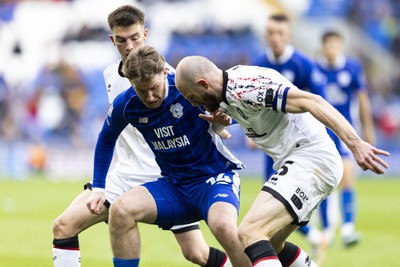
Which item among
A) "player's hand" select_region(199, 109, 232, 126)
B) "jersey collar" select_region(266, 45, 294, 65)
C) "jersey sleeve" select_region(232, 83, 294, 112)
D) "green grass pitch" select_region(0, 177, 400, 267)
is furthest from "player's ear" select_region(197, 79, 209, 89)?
"jersey collar" select_region(266, 45, 294, 65)

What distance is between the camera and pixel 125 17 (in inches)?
274

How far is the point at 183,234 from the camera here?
6.98 m

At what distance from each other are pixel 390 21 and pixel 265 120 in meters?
24.6

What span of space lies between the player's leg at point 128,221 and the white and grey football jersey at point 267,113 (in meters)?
0.97

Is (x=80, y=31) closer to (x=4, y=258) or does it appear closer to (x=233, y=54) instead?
(x=233, y=54)

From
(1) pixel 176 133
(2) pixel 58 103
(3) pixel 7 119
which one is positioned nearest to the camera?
(1) pixel 176 133

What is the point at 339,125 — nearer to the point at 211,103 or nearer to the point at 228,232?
the point at 211,103

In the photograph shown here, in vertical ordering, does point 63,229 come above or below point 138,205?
below

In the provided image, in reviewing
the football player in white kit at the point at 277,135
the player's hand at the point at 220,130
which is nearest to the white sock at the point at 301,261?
the football player in white kit at the point at 277,135

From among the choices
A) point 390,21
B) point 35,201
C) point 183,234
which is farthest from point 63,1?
point 183,234

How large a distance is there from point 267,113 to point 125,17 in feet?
5.98

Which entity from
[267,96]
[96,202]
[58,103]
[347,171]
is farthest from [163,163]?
[58,103]

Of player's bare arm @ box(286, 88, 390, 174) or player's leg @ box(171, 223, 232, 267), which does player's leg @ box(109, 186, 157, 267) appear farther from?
player's bare arm @ box(286, 88, 390, 174)

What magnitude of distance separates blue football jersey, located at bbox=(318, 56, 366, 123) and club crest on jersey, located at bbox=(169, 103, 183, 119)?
18.9 feet
